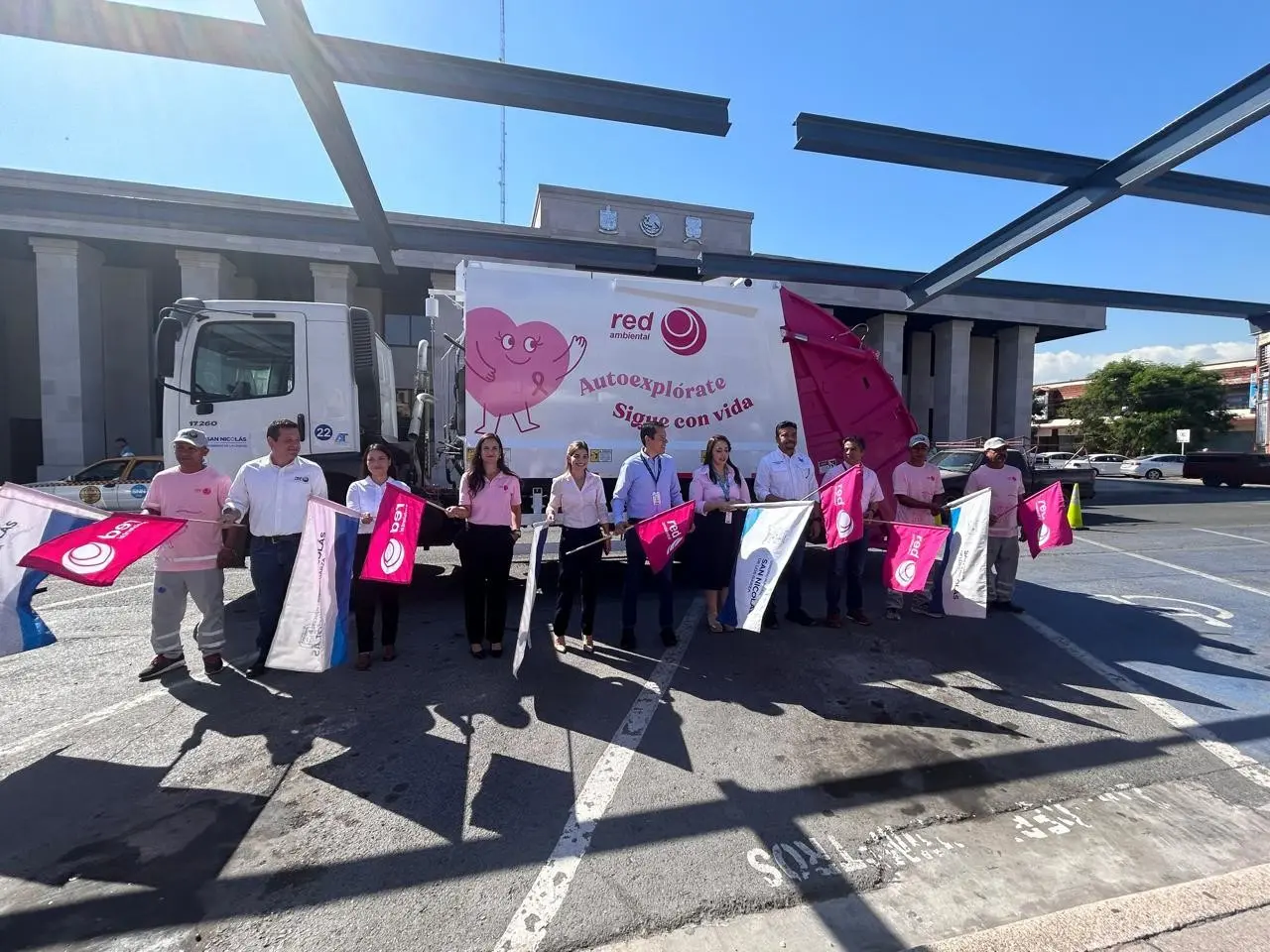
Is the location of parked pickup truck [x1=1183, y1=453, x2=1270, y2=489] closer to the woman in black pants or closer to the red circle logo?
the red circle logo

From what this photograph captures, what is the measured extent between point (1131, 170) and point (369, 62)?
24.4ft

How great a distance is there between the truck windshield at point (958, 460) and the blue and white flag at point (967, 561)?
10324 millimetres

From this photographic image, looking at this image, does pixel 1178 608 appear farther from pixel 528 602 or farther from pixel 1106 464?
pixel 1106 464

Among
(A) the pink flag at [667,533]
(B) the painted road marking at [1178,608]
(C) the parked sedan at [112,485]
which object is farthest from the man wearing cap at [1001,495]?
(C) the parked sedan at [112,485]

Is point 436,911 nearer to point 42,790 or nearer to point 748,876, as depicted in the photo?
point 748,876

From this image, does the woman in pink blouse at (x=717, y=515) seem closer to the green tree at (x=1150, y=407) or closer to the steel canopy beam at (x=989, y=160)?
the steel canopy beam at (x=989, y=160)

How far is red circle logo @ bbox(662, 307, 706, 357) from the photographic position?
6.82 metres

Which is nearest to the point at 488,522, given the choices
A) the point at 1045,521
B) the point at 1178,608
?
the point at 1045,521

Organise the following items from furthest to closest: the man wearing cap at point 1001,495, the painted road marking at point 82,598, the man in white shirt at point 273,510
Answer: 1. the painted road marking at point 82,598
2. the man wearing cap at point 1001,495
3. the man in white shirt at point 273,510

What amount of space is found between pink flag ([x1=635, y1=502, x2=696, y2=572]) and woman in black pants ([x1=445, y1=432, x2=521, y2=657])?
1025 mm

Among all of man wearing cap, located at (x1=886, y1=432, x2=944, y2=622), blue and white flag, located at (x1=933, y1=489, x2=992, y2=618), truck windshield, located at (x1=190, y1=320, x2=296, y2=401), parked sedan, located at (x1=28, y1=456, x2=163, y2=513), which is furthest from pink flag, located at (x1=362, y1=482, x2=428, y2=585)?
parked sedan, located at (x1=28, y1=456, x2=163, y2=513)

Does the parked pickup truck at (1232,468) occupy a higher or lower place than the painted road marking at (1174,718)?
higher

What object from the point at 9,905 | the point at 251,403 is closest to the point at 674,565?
the point at 251,403

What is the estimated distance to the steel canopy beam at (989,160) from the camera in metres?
6.00
